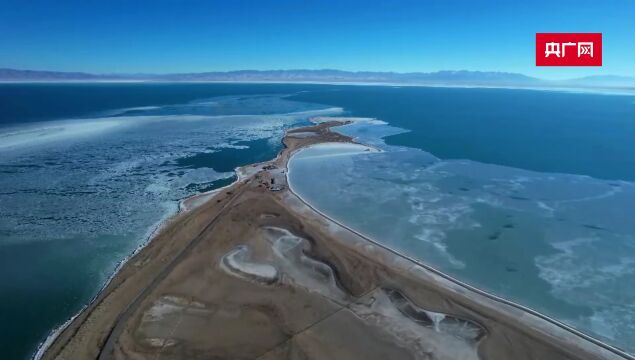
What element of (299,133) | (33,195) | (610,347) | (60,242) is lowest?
(610,347)

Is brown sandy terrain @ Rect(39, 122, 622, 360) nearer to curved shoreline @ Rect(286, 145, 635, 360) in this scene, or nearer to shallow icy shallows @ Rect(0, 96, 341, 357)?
curved shoreline @ Rect(286, 145, 635, 360)

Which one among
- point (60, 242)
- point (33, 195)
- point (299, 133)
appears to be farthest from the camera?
point (299, 133)

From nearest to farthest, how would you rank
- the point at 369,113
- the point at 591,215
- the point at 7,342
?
the point at 7,342
the point at 591,215
the point at 369,113

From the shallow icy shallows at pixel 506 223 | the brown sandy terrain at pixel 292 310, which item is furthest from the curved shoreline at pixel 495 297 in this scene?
the shallow icy shallows at pixel 506 223

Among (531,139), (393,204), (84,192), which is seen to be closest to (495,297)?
(393,204)

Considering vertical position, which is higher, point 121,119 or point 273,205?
point 121,119

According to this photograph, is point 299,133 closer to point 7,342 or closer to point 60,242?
point 60,242

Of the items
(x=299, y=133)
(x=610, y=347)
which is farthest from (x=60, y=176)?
(x=610, y=347)

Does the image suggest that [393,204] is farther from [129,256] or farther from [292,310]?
[129,256]
